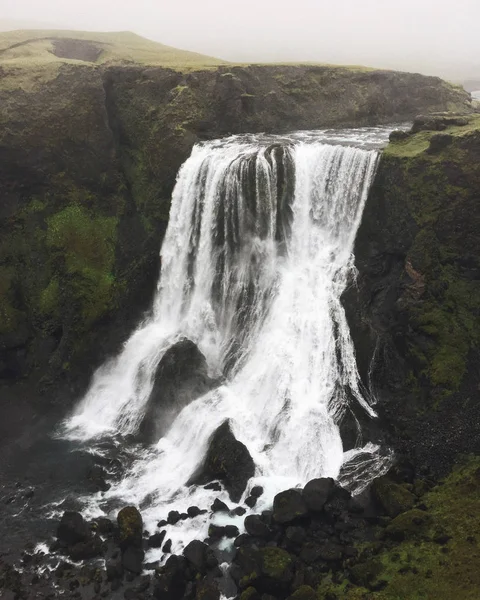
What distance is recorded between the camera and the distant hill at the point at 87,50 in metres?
35.1

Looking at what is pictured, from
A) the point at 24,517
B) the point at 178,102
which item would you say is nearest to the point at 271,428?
the point at 24,517

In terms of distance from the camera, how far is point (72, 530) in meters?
16.6

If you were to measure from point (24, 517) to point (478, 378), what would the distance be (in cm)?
1837

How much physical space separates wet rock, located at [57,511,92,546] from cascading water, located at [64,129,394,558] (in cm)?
145

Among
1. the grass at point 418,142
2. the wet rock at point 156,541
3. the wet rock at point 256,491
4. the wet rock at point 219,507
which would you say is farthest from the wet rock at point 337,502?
the grass at point 418,142

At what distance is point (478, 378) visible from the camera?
736 inches

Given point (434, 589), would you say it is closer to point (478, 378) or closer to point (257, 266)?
point (478, 378)

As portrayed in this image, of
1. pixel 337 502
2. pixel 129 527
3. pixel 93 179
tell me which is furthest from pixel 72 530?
pixel 93 179

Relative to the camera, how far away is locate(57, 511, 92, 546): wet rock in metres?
16.6

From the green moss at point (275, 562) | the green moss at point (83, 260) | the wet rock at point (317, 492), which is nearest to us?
the green moss at point (275, 562)

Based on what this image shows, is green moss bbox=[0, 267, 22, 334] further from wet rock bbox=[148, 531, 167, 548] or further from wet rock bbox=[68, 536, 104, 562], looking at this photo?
wet rock bbox=[148, 531, 167, 548]

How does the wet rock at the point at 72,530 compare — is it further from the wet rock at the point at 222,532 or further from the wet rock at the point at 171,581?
the wet rock at the point at 222,532

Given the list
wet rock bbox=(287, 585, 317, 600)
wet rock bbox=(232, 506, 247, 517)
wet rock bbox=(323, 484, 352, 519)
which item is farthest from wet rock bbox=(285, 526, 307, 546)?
wet rock bbox=(287, 585, 317, 600)

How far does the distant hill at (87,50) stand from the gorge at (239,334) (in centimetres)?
525
